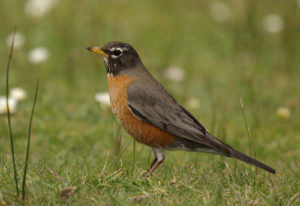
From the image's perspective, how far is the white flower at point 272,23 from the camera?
10672 mm

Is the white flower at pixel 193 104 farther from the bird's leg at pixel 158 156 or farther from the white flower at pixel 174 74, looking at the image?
the bird's leg at pixel 158 156

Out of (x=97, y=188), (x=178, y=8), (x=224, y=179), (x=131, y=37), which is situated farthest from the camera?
(x=178, y=8)

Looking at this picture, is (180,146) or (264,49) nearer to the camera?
(180,146)

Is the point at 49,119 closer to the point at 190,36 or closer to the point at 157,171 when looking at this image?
the point at 157,171

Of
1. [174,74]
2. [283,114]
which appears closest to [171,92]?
[174,74]

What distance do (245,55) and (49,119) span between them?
4.49 meters

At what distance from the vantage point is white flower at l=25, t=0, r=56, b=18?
10.5m

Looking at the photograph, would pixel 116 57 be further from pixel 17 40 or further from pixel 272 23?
pixel 272 23

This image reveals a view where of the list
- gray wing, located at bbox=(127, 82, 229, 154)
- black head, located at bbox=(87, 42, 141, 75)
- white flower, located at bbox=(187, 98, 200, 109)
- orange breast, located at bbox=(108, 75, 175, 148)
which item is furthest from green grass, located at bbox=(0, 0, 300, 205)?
black head, located at bbox=(87, 42, 141, 75)

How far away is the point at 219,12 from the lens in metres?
12.0

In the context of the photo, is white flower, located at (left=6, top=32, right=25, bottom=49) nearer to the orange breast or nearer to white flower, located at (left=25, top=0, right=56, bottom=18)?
white flower, located at (left=25, top=0, right=56, bottom=18)

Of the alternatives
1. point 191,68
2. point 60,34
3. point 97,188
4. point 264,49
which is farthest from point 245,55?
point 97,188

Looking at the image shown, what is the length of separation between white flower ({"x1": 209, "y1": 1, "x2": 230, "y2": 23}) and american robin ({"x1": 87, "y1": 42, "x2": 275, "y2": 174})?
21.7 ft

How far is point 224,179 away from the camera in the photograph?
4.81m
